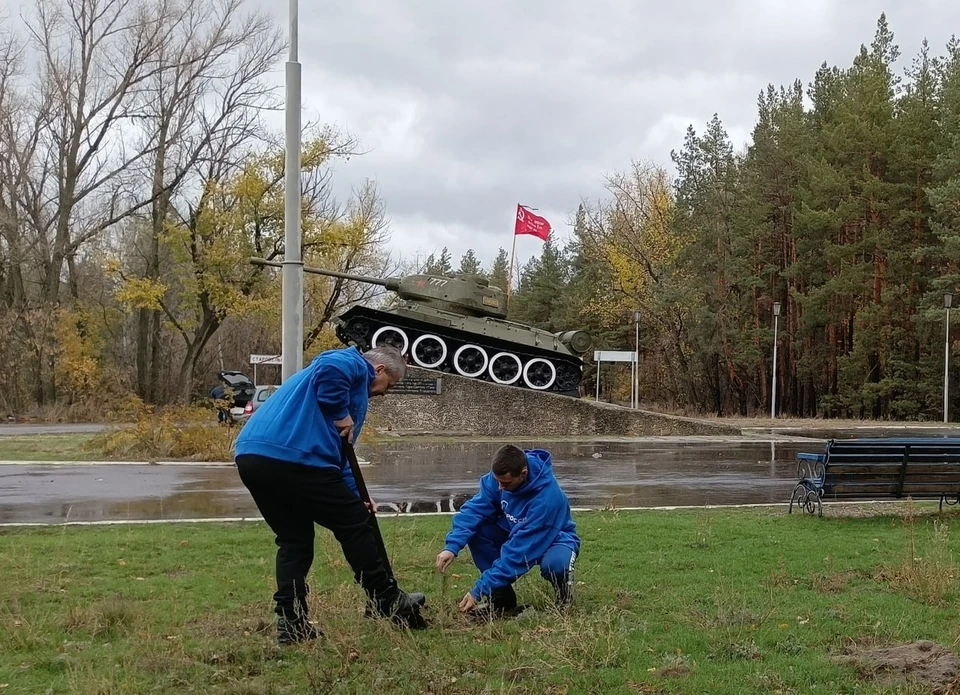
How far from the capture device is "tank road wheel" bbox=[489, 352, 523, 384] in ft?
91.7

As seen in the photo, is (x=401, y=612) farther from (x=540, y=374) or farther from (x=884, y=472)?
(x=540, y=374)

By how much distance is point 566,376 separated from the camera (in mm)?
28766

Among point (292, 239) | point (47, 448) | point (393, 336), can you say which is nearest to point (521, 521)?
point (292, 239)

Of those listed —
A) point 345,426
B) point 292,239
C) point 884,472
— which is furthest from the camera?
point 292,239

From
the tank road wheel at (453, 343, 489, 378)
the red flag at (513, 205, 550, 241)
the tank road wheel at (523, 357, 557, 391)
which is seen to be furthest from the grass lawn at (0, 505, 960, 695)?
the red flag at (513, 205, 550, 241)

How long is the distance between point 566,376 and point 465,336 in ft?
11.2

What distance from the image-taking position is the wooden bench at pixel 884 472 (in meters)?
9.79

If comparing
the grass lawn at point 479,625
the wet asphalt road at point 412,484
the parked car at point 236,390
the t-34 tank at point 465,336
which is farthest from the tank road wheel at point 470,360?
the grass lawn at point 479,625

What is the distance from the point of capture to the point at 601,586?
6.47 meters

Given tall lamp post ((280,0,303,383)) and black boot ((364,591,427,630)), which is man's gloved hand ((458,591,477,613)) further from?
tall lamp post ((280,0,303,383))

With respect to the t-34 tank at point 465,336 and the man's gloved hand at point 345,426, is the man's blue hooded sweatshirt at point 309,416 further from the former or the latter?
the t-34 tank at point 465,336

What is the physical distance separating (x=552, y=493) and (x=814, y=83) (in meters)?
50.1

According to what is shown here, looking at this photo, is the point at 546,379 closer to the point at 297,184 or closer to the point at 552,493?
the point at 297,184

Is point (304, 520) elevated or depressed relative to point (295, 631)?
elevated
